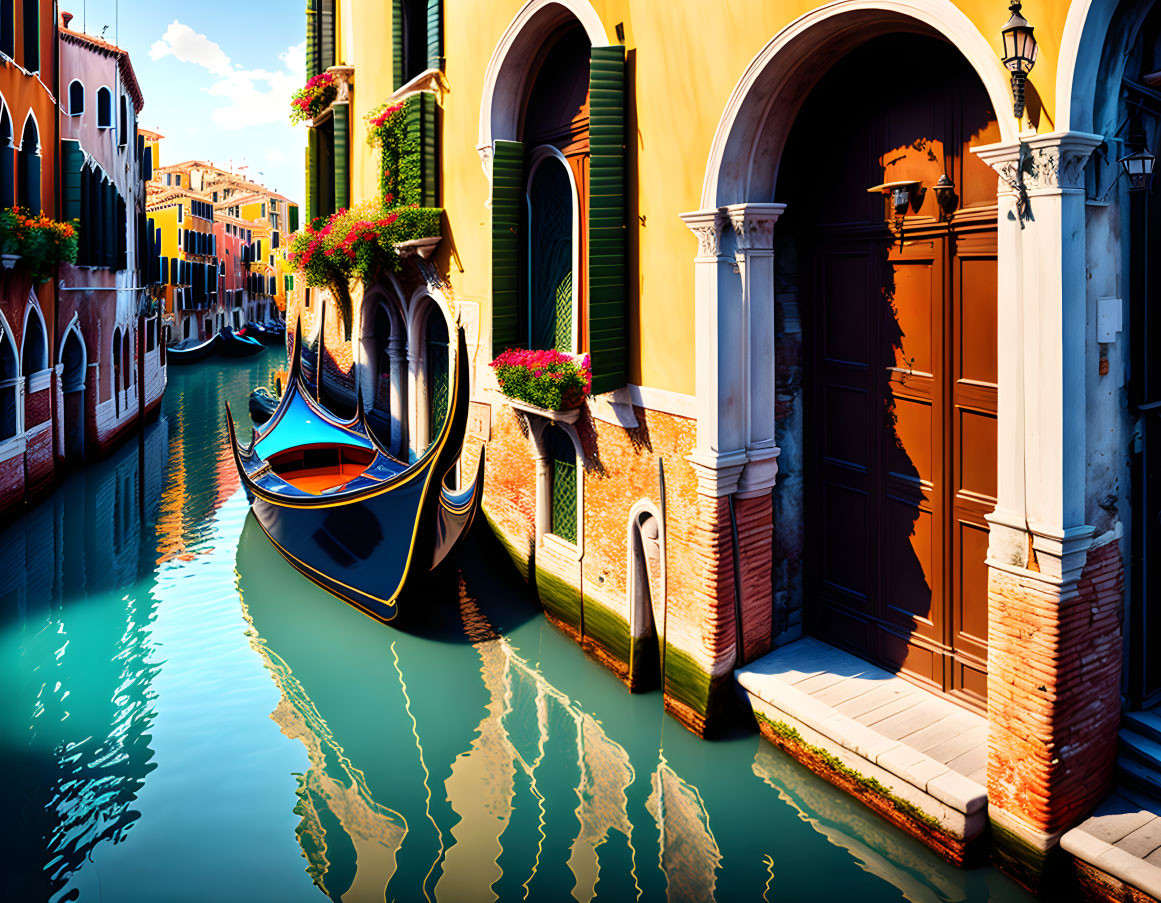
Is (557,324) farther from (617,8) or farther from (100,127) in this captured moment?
(100,127)

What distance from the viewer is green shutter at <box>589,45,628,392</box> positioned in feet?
15.3

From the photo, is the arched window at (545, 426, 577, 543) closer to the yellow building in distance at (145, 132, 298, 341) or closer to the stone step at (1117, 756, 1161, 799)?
the stone step at (1117, 756, 1161, 799)

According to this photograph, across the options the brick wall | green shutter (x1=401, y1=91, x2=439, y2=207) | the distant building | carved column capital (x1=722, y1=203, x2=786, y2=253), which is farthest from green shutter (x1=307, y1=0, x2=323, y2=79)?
the brick wall

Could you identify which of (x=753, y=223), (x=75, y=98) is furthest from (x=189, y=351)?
(x=753, y=223)

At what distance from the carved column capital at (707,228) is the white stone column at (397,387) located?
5.60 m

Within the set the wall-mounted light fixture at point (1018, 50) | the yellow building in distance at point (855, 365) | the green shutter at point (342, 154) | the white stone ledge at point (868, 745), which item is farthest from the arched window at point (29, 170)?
the wall-mounted light fixture at point (1018, 50)

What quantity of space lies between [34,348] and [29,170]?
1655 millimetres

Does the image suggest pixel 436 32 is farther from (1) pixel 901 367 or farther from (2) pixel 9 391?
(1) pixel 901 367

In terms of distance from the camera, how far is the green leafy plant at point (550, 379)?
16.8ft

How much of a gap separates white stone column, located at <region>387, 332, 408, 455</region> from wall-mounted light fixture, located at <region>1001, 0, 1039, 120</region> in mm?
7245

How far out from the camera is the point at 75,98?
33.6 ft

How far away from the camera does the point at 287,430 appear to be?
855cm

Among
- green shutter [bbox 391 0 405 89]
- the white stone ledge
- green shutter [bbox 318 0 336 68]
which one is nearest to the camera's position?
the white stone ledge

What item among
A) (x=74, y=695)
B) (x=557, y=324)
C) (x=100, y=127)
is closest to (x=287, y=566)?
(x=74, y=695)
